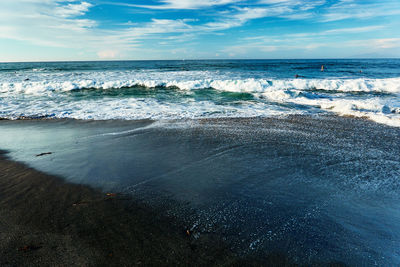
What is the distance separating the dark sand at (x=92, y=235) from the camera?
2.22 metres

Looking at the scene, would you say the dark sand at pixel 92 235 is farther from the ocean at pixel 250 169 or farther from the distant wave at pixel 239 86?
the distant wave at pixel 239 86

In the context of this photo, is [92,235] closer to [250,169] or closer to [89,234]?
[89,234]

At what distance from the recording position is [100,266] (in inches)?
84.9

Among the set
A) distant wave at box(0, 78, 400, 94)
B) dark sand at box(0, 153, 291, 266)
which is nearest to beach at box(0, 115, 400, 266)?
dark sand at box(0, 153, 291, 266)

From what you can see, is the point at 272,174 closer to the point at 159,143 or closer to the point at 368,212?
the point at 368,212

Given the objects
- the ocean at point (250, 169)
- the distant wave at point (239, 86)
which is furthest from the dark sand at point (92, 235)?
the distant wave at point (239, 86)

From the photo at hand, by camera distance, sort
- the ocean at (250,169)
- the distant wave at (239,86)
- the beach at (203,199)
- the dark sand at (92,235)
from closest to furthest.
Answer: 1. the dark sand at (92,235)
2. the beach at (203,199)
3. the ocean at (250,169)
4. the distant wave at (239,86)

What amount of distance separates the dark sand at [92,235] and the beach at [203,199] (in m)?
0.01

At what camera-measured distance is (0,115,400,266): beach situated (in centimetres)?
234

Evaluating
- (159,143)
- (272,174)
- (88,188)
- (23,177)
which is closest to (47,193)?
(88,188)

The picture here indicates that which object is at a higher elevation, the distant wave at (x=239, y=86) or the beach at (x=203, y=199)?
the distant wave at (x=239, y=86)

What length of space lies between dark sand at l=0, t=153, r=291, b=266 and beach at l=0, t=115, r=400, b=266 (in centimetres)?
1

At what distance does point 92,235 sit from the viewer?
2547 millimetres

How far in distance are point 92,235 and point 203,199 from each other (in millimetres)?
1432
